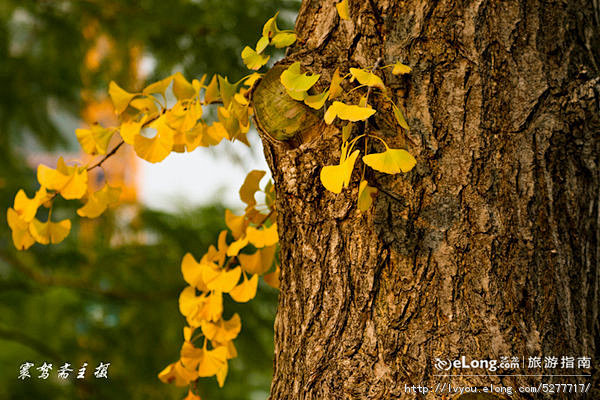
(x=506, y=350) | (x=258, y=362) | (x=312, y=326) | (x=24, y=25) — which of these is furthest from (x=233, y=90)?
(x=24, y=25)

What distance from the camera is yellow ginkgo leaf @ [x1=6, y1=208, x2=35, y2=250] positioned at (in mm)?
695

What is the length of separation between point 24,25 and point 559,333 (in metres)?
2.21

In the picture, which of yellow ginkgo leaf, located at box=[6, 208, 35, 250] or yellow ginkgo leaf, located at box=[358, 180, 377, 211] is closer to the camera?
yellow ginkgo leaf, located at box=[358, 180, 377, 211]

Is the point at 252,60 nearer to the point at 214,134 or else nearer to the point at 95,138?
the point at 214,134

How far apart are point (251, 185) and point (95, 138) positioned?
9.1 inches

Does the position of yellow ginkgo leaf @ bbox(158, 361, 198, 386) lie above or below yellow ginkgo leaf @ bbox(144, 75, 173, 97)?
below

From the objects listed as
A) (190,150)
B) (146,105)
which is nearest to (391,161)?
(190,150)

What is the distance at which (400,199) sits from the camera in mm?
589

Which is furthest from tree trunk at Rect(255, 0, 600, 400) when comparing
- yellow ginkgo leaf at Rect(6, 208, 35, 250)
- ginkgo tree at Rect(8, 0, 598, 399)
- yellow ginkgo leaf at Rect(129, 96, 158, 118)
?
yellow ginkgo leaf at Rect(6, 208, 35, 250)

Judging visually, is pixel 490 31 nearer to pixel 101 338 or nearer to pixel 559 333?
pixel 559 333

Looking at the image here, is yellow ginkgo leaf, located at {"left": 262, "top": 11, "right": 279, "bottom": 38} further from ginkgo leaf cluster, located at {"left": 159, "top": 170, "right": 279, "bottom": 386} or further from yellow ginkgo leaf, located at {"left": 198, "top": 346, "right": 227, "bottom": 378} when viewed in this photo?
yellow ginkgo leaf, located at {"left": 198, "top": 346, "right": 227, "bottom": 378}

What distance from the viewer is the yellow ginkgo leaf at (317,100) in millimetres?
562

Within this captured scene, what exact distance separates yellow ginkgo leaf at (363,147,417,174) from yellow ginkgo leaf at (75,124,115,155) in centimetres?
40

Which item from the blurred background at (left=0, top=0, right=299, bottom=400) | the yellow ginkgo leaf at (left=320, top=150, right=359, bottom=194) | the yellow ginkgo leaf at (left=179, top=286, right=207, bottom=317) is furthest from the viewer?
the blurred background at (left=0, top=0, right=299, bottom=400)
